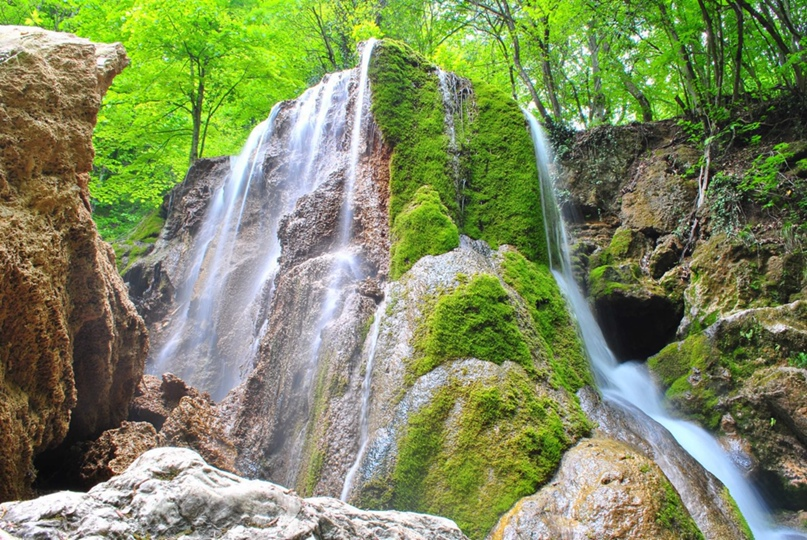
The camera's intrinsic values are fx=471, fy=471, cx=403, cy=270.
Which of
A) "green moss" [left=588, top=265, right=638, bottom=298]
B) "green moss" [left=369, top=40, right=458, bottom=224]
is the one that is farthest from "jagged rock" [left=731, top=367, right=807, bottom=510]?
"green moss" [left=369, top=40, right=458, bottom=224]

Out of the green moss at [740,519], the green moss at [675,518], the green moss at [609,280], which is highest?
the green moss at [609,280]

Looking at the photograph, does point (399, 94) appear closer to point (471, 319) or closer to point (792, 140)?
point (471, 319)

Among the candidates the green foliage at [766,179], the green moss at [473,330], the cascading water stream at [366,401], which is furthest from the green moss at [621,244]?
the cascading water stream at [366,401]

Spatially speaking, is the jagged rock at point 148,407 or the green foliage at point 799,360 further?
the green foliage at point 799,360

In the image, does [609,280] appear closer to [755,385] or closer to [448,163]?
[755,385]

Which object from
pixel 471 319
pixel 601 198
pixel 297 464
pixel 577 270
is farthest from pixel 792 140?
pixel 297 464

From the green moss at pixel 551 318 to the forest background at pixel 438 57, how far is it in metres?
4.70

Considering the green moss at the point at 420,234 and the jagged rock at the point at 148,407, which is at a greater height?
the green moss at the point at 420,234

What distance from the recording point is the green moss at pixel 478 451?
3.56 m

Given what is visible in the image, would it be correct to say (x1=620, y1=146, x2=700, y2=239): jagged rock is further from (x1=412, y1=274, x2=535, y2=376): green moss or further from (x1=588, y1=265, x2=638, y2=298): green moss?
(x1=412, y1=274, x2=535, y2=376): green moss

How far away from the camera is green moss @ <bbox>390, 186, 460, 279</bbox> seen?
5.51 m

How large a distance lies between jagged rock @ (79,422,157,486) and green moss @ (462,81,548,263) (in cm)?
426

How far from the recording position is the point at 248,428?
227 inches

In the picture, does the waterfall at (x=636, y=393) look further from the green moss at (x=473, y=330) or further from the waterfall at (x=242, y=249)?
the waterfall at (x=242, y=249)
